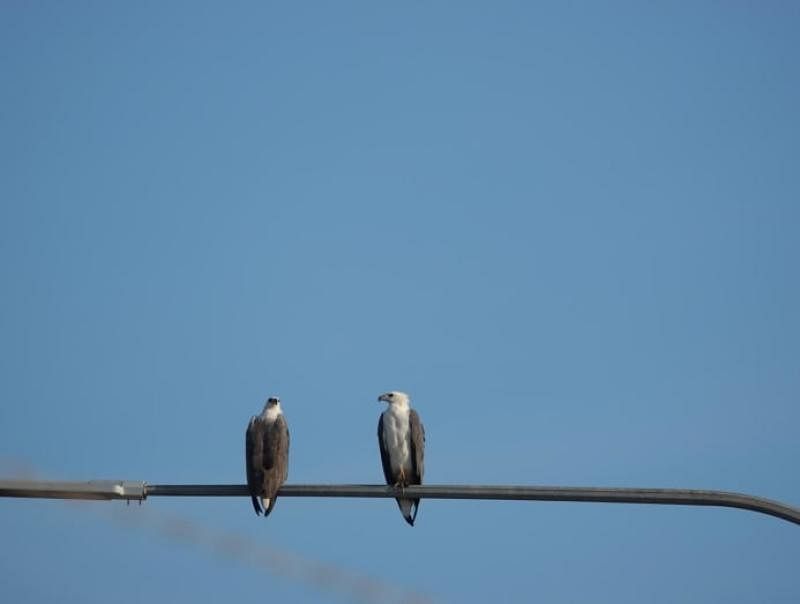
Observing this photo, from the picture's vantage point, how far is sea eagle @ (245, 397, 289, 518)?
19766mm

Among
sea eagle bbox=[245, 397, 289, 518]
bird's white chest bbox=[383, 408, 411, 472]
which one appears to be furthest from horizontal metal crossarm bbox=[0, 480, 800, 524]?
bird's white chest bbox=[383, 408, 411, 472]

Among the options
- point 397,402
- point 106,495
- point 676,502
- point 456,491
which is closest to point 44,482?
point 106,495

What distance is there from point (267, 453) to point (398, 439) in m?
2.31

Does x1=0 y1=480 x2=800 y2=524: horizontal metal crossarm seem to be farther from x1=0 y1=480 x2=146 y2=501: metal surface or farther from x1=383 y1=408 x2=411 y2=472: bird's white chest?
x1=383 y1=408 x2=411 y2=472: bird's white chest

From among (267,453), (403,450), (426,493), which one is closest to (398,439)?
(403,450)

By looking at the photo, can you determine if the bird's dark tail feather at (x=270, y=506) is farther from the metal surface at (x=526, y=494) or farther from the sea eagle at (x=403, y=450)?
the metal surface at (x=526, y=494)

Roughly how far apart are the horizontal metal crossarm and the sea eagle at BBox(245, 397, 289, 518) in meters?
3.73

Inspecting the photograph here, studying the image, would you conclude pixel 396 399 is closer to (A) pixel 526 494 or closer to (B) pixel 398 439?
(B) pixel 398 439

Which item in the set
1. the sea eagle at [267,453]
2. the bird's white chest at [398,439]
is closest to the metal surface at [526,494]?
the sea eagle at [267,453]

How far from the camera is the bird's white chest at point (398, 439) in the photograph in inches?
857

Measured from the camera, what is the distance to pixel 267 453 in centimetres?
2053

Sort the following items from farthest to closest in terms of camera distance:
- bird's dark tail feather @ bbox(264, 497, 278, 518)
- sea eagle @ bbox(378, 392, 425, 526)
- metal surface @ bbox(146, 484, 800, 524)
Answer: sea eagle @ bbox(378, 392, 425, 526) → bird's dark tail feather @ bbox(264, 497, 278, 518) → metal surface @ bbox(146, 484, 800, 524)

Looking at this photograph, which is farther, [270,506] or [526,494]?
[270,506]

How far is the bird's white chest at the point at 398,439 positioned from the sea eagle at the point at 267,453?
1665 mm
